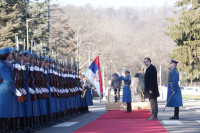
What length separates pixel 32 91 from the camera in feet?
44.1

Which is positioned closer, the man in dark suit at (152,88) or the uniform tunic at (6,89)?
the uniform tunic at (6,89)

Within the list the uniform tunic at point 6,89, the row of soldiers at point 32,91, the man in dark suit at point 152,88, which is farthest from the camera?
the man in dark suit at point 152,88

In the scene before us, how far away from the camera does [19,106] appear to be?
12211 mm

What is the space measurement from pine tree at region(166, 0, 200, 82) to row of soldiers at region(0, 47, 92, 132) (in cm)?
2758

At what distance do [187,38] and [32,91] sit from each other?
34853 mm

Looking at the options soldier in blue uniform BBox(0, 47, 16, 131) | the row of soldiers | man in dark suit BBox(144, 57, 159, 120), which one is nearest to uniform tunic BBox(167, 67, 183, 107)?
man in dark suit BBox(144, 57, 159, 120)

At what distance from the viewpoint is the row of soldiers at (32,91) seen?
37.4 feet

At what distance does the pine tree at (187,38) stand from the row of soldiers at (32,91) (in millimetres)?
27581

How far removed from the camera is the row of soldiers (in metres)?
11.4

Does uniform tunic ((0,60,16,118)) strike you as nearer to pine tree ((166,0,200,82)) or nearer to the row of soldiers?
the row of soldiers

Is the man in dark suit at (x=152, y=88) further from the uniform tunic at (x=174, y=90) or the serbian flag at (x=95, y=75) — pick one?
the serbian flag at (x=95, y=75)

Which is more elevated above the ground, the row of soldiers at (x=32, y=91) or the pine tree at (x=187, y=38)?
the pine tree at (x=187, y=38)

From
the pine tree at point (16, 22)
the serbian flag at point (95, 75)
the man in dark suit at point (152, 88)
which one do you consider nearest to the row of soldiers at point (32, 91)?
the man in dark suit at point (152, 88)

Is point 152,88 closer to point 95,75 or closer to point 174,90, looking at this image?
point 174,90
